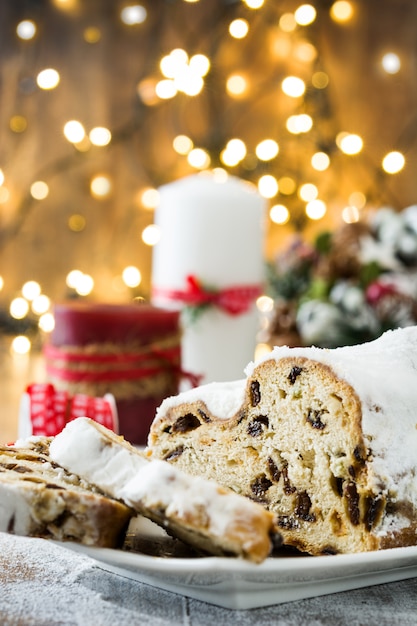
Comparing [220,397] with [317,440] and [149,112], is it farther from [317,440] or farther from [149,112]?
[149,112]

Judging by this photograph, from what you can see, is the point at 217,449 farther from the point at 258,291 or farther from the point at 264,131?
the point at 264,131

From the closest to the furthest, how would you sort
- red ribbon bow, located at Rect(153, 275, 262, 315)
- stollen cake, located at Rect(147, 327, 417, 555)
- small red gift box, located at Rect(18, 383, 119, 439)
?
1. stollen cake, located at Rect(147, 327, 417, 555)
2. small red gift box, located at Rect(18, 383, 119, 439)
3. red ribbon bow, located at Rect(153, 275, 262, 315)

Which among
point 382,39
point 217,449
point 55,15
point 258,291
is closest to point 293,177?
point 382,39

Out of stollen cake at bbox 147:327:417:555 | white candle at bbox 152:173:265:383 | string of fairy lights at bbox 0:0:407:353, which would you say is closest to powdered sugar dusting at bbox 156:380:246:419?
stollen cake at bbox 147:327:417:555

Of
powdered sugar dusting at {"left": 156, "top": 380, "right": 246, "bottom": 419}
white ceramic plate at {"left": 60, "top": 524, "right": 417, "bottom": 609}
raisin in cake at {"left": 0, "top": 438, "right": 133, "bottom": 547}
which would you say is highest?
powdered sugar dusting at {"left": 156, "top": 380, "right": 246, "bottom": 419}

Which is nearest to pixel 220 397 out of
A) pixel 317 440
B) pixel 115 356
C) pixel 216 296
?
pixel 317 440

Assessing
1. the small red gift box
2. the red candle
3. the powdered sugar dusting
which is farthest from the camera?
the red candle

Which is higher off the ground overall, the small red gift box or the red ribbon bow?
the red ribbon bow

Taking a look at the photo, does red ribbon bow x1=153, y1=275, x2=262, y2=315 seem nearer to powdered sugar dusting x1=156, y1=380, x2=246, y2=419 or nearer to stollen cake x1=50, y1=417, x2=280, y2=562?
powdered sugar dusting x1=156, y1=380, x2=246, y2=419

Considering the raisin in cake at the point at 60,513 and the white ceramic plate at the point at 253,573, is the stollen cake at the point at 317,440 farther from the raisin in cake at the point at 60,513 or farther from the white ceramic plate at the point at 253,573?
the raisin in cake at the point at 60,513
